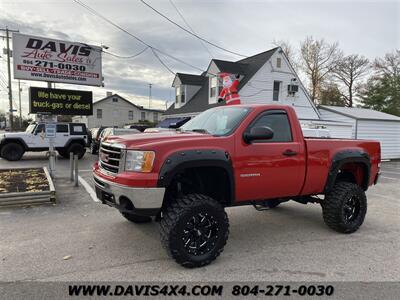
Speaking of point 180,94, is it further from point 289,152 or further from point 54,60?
point 289,152

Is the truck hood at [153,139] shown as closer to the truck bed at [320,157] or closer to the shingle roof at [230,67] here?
the truck bed at [320,157]

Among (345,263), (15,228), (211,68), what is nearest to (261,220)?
(345,263)

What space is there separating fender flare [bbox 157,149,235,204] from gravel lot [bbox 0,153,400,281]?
3.57 ft

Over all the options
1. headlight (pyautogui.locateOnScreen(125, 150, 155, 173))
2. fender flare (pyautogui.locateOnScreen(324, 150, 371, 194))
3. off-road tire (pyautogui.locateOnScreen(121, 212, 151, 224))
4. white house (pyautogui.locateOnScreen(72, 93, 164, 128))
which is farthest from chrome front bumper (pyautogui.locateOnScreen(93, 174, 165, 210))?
white house (pyautogui.locateOnScreen(72, 93, 164, 128))

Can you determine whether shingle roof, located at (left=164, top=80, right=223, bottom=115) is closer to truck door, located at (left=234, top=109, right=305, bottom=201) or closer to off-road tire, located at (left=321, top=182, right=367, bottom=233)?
off-road tire, located at (left=321, top=182, right=367, bottom=233)

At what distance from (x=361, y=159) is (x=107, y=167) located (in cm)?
432

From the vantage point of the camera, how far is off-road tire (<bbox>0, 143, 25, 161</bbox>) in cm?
1443

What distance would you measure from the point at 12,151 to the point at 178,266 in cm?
1380

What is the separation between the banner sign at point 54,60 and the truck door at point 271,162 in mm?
10187

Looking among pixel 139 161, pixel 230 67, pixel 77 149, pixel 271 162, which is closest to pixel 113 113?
pixel 230 67

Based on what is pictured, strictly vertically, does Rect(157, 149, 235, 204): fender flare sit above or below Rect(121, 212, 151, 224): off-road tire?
above

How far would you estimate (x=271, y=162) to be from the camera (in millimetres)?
4371

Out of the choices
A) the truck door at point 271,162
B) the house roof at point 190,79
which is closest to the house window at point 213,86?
the house roof at point 190,79

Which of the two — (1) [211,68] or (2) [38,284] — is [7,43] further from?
Result: (2) [38,284]
